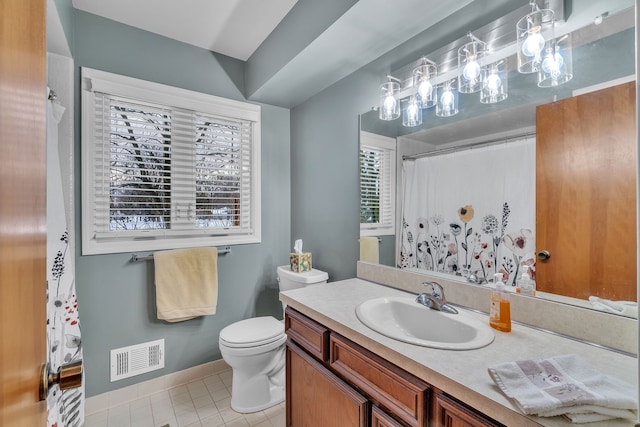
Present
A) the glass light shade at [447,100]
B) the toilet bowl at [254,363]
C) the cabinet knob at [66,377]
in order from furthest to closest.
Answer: the toilet bowl at [254,363]
the glass light shade at [447,100]
the cabinet knob at [66,377]

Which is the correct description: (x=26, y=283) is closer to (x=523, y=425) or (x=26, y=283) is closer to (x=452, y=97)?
(x=523, y=425)

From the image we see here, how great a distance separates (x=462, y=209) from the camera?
1410 millimetres

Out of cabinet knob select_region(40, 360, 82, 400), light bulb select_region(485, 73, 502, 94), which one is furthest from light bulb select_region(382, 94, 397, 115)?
cabinet knob select_region(40, 360, 82, 400)

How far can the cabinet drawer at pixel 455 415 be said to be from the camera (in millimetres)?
720

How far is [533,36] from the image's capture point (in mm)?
1136

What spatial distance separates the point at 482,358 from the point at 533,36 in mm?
1182

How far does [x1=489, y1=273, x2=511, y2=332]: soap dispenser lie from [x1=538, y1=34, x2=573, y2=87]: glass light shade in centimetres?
78

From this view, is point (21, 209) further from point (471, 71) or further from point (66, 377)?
point (471, 71)

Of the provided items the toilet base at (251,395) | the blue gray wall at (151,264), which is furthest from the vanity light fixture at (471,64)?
the toilet base at (251,395)

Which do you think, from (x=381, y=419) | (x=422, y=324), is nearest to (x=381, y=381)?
(x=381, y=419)

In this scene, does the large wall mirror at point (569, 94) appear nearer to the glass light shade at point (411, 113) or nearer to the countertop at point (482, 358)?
the glass light shade at point (411, 113)

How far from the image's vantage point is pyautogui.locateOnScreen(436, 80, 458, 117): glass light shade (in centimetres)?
143

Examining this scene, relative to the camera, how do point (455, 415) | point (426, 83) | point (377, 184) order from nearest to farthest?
point (455, 415) → point (426, 83) → point (377, 184)

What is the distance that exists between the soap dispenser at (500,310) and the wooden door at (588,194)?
0.60ft
